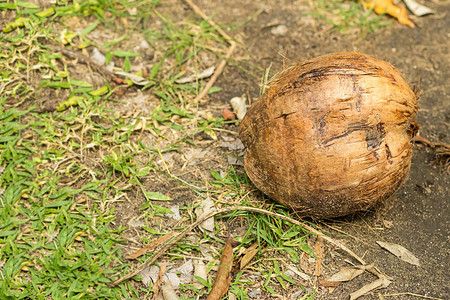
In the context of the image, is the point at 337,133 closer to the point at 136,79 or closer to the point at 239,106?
the point at 239,106

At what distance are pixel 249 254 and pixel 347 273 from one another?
24.5 inches

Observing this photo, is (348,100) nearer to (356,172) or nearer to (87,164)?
(356,172)

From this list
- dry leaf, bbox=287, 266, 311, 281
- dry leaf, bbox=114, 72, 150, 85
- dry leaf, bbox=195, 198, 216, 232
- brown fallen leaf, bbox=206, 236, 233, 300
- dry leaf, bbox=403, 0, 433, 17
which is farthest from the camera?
dry leaf, bbox=403, 0, 433, 17

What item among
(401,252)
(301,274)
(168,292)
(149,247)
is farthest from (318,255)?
(149,247)

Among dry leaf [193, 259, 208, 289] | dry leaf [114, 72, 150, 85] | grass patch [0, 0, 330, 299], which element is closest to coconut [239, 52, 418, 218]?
grass patch [0, 0, 330, 299]

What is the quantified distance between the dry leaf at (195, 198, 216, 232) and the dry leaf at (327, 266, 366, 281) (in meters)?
0.83

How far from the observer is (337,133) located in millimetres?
2605

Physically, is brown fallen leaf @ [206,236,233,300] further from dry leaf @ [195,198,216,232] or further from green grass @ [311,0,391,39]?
green grass @ [311,0,391,39]

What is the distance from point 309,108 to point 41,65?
2.28 m

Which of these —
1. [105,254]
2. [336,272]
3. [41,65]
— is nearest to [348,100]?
[336,272]

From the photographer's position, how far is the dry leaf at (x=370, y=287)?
107 inches

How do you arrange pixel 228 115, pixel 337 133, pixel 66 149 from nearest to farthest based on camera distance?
pixel 337 133 → pixel 66 149 → pixel 228 115

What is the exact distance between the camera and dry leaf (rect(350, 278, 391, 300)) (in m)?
2.72

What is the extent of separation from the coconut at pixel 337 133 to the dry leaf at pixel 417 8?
211cm
